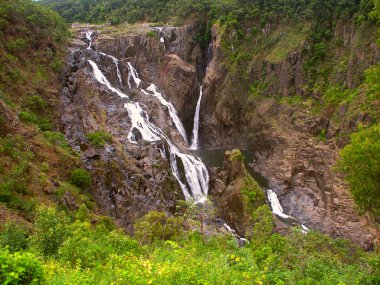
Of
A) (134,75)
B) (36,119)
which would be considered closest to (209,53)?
(134,75)

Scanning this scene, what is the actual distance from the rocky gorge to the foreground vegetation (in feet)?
28.9

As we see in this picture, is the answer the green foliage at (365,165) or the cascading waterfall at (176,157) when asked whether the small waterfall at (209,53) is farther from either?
the green foliage at (365,165)

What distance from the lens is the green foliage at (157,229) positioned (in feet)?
57.5

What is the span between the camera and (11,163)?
68.8 ft

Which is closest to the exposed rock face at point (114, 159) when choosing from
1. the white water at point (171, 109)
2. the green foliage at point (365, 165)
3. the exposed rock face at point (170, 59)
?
the white water at point (171, 109)

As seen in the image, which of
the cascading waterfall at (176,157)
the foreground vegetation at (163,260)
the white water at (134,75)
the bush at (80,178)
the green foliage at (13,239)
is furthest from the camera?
the white water at (134,75)

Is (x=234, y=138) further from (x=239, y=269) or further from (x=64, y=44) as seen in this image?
(x=239, y=269)

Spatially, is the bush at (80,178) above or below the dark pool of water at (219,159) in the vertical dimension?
above

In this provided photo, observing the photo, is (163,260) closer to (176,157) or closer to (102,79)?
(176,157)

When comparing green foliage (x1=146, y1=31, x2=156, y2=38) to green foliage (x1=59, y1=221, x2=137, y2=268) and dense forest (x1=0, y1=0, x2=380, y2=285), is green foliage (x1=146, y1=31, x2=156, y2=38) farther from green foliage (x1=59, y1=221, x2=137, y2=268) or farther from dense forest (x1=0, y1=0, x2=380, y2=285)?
green foliage (x1=59, y1=221, x2=137, y2=268)

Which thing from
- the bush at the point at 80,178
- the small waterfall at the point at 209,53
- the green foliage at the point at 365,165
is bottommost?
the bush at the point at 80,178

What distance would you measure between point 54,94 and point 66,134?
467 centimetres

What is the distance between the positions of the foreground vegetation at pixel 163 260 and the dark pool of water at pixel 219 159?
17.3 m

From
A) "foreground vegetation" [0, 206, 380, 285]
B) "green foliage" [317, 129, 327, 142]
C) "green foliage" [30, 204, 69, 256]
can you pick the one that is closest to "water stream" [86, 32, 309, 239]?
"green foliage" [317, 129, 327, 142]
